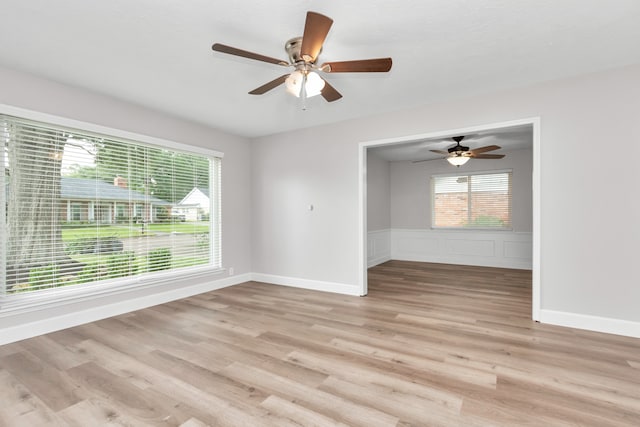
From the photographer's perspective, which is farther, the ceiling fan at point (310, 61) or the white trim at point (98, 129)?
the white trim at point (98, 129)

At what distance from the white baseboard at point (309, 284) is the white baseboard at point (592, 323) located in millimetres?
2289

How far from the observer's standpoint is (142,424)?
1.74m

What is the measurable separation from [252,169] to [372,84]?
9.77 feet

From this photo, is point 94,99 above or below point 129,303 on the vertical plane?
above

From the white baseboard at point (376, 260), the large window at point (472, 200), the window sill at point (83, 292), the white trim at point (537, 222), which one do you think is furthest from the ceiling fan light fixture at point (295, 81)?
the large window at point (472, 200)

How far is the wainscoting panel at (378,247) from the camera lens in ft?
22.9

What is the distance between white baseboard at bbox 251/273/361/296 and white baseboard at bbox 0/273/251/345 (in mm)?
833

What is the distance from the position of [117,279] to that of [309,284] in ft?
8.67

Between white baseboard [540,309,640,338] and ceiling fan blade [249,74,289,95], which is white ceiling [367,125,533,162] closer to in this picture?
ceiling fan blade [249,74,289,95]

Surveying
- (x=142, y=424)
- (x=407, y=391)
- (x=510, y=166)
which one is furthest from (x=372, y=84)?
(x=510, y=166)

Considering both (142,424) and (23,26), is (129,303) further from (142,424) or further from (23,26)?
(23,26)

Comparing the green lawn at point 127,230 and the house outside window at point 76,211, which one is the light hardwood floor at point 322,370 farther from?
the house outside window at point 76,211

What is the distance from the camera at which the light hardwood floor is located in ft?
5.97

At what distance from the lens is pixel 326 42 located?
2479 mm
